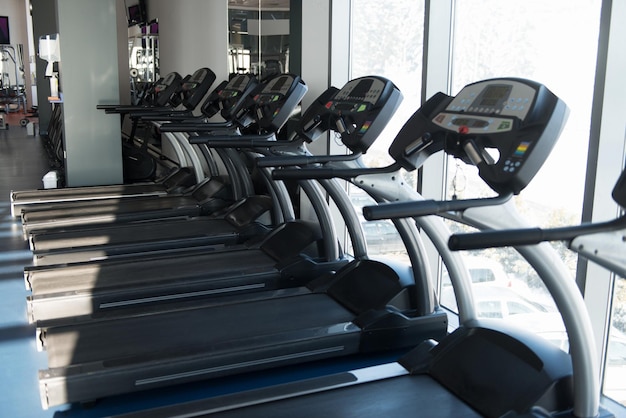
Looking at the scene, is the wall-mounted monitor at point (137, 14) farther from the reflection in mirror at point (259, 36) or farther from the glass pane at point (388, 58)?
the glass pane at point (388, 58)

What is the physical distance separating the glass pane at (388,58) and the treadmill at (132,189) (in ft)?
5.70

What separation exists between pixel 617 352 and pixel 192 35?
630 cm

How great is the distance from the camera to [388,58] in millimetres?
4219

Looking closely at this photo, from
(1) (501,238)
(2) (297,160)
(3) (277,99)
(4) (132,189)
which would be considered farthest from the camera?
(4) (132,189)

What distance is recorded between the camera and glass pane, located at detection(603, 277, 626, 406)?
2582mm

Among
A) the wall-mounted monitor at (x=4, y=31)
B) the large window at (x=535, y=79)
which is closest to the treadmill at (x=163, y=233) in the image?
the large window at (x=535, y=79)

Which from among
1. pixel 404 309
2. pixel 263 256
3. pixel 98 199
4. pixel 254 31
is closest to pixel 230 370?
pixel 404 309

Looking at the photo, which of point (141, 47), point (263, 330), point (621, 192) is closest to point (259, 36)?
point (263, 330)

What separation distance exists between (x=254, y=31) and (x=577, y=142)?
3964 millimetres

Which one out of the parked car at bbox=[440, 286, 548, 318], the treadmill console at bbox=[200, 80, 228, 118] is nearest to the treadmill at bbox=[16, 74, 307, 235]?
the treadmill console at bbox=[200, 80, 228, 118]

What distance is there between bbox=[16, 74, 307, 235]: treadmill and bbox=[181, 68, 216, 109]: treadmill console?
2.49 ft

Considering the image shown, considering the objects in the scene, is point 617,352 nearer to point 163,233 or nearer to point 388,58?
point 388,58

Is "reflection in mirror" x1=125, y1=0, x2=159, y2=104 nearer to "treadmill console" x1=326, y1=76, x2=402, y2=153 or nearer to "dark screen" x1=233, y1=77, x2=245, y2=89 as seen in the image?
"dark screen" x1=233, y1=77, x2=245, y2=89

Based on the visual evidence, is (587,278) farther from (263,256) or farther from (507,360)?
(263,256)
